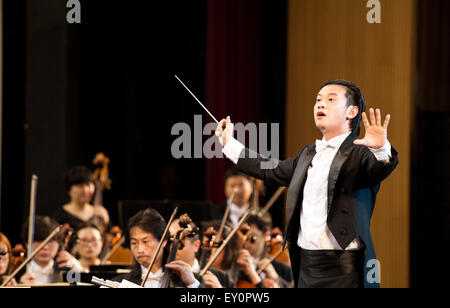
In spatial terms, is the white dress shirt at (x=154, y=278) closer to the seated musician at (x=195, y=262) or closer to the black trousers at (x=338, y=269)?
the seated musician at (x=195, y=262)

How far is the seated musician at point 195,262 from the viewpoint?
11.9 feet

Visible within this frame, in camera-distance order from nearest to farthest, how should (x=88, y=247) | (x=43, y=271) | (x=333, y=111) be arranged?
(x=333, y=111), (x=43, y=271), (x=88, y=247)

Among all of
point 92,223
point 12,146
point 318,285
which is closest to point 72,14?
point 12,146

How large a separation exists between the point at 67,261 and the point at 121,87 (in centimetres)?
321

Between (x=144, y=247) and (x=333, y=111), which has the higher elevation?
(x=333, y=111)

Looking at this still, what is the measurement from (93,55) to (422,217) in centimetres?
264

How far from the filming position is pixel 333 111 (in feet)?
8.30

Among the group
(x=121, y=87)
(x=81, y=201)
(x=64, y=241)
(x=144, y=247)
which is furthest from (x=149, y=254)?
(x=121, y=87)

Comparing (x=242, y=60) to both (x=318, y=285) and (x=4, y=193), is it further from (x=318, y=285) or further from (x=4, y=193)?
(x=318, y=285)

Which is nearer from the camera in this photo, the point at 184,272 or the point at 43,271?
the point at 184,272

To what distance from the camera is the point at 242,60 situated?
250 inches

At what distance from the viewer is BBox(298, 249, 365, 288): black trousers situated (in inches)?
96.7

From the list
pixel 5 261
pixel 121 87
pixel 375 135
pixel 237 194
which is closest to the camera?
pixel 375 135

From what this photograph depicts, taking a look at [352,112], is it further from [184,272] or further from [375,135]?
[184,272]
